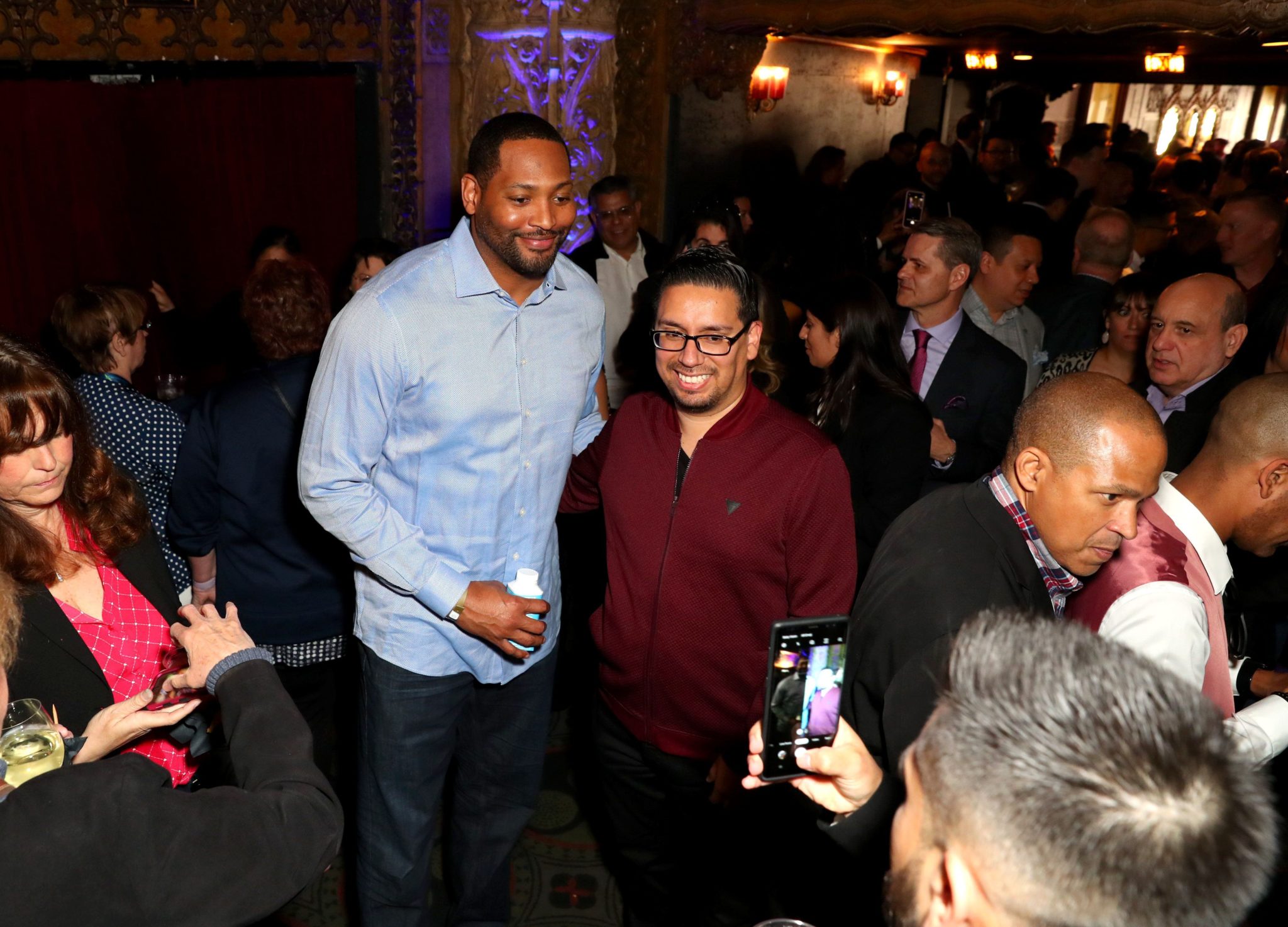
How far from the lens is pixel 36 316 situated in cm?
427

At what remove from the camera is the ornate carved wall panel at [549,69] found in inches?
217

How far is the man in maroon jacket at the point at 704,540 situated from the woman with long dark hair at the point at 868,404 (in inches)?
28.5

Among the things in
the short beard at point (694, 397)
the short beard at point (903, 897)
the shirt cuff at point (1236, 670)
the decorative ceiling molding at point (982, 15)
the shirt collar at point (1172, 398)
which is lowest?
the shirt cuff at point (1236, 670)

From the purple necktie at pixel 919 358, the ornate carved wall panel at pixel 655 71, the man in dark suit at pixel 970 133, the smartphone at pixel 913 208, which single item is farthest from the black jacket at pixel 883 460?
the man in dark suit at pixel 970 133

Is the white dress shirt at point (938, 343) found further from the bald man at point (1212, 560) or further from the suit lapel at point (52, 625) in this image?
the suit lapel at point (52, 625)

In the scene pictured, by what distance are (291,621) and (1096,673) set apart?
2.19m

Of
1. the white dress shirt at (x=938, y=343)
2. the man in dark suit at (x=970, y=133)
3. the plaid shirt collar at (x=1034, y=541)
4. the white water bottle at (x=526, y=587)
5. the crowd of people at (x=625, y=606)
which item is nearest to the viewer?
the crowd of people at (x=625, y=606)

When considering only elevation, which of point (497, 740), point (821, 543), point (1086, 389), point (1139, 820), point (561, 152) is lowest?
point (497, 740)

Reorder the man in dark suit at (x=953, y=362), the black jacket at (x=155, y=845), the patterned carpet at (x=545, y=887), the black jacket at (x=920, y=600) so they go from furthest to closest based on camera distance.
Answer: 1. the man in dark suit at (x=953, y=362)
2. the patterned carpet at (x=545, y=887)
3. the black jacket at (x=920, y=600)
4. the black jacket at (x=155, y=845)

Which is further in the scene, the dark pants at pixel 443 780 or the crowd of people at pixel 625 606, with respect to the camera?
the dark pants at pixel 443 780

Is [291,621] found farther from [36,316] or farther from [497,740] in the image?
[36,316]

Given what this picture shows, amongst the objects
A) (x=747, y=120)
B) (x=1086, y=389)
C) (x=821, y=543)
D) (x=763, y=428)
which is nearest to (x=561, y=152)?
(x=763, y=428)

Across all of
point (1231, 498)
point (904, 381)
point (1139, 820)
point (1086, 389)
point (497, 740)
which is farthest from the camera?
point (904, 381)

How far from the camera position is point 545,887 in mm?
2770
